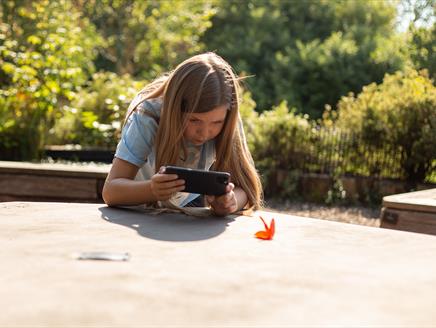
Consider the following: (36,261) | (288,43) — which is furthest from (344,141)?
(288,43)

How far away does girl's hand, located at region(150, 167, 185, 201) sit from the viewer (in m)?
1.99

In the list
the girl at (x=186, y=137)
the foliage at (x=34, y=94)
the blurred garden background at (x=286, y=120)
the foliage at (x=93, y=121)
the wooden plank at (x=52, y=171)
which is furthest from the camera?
the foliage at (x=93, y=121)

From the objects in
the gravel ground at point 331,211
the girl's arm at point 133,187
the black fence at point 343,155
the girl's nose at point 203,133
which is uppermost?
the girl's nose at point 203,133

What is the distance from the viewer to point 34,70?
679cm

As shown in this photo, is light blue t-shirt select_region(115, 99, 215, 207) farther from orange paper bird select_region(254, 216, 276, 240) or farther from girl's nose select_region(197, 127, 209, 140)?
orange paper bird select_region(254, 216, 276, 240)

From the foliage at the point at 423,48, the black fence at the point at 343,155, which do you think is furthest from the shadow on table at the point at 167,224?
the foliage at the point at 423,48

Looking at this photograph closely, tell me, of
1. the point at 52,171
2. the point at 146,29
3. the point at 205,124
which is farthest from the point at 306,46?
the point at 205,124

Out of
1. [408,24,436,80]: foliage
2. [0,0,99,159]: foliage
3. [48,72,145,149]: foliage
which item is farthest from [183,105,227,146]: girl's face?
[408,24,436,80]: foliage

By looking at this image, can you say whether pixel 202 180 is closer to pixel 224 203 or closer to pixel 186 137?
pixel 224 203

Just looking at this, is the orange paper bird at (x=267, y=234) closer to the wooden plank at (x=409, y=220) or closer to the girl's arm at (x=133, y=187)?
the girl's arm at (x=133, y=187)

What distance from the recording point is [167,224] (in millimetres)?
1937

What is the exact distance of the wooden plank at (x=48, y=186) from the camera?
4172 millimetres

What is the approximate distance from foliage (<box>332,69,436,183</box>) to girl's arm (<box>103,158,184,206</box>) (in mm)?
5596

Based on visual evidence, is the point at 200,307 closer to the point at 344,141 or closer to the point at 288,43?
the point at 344,141
